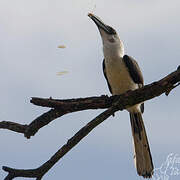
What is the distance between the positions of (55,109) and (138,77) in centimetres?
259

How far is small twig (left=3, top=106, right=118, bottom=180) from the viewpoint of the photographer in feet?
17.4

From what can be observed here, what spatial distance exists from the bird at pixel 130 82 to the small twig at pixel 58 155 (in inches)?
92.8

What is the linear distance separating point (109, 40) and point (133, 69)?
75cm

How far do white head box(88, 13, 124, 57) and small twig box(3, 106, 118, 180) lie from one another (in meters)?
2.70

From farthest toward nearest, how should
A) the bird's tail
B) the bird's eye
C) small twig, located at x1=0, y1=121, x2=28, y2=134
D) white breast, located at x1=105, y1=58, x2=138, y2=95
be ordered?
1. the bird's eye
2. white breast, located at x1=105, y1=58, x2=138, y2=95
3. the bird's tail
4. small twig, located at x1=0, y1=121, x2=28, y2=134

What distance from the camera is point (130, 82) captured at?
8125 mm

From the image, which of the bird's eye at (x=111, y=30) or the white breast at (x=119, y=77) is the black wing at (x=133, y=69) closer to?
the white breast at (x=119, y=77)

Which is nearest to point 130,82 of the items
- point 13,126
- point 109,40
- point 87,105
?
point 109,40

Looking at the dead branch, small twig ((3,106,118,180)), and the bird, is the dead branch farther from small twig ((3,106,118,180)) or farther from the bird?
the bird

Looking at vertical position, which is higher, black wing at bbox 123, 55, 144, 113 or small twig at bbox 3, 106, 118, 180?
black wing at bbox 123, 55, 144, 113

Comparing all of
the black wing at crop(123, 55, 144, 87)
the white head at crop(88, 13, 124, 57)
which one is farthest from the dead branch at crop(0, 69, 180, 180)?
the white head at crop(88, 13, 124, 57)

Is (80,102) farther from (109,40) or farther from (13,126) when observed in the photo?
(109,40)

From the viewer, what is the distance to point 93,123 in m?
5.63

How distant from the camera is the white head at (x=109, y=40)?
8320 millimetres
